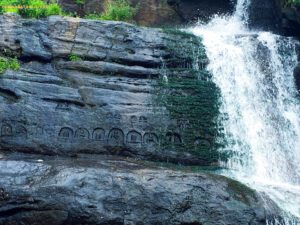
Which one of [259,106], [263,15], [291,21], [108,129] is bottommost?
[108,129]

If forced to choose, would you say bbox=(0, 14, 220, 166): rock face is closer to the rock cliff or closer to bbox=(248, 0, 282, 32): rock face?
the rock cliff

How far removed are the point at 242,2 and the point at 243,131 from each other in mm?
8429

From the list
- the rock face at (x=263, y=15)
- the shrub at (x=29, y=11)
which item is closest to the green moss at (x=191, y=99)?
the shrub at (x=29, y=11)

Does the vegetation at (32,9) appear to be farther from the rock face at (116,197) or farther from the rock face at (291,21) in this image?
the rock face at (291,21)

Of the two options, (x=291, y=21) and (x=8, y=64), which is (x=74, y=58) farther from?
(x=291, y=21)

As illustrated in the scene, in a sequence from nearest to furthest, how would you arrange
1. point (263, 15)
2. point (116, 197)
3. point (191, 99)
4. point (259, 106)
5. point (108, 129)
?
1. point (116, 197)
2. point (108, 129)
3. point (191, 99)
4. point (259, 106)
5. point (263, 15)

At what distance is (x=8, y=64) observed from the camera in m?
12.6

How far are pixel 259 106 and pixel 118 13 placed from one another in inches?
278

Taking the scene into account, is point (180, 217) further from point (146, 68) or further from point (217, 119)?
point (146, 68)

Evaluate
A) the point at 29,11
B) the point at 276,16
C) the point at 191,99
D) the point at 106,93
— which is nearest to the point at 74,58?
the point at 106,93

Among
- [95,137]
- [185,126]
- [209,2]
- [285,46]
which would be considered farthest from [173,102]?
[209,2]

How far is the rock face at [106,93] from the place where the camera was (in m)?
11.6

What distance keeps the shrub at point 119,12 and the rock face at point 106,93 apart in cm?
279

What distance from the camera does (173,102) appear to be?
13.0 metres
